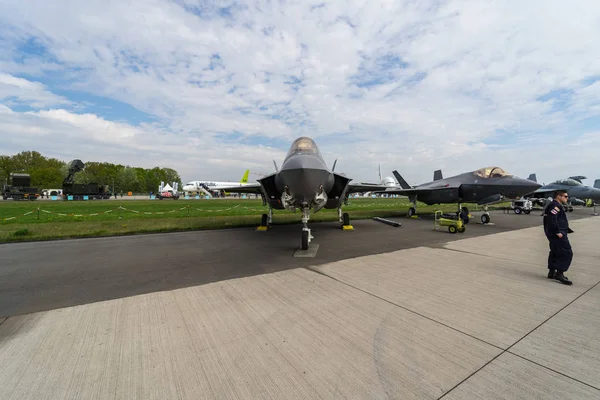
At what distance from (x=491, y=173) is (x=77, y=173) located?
88.9 meters

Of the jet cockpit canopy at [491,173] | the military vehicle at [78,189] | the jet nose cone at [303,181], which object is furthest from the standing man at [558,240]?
the military vehicle at [78,189]

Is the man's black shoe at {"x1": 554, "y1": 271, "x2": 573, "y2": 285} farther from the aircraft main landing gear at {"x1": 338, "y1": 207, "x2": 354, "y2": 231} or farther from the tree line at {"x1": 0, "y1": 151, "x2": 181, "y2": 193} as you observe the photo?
the tree line at {"x1": 0, "y1": 151, "x2": 181, "y2": 193}

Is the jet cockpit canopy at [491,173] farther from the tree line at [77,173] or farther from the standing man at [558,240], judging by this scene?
the tree line at [77,173]

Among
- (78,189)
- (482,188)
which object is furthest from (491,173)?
(78,189)

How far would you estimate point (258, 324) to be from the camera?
2754mm

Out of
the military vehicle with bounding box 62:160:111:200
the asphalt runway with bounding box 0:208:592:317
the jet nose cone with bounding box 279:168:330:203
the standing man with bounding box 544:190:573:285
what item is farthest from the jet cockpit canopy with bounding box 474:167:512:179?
the military vehicle with bounding box 62:160:111:200

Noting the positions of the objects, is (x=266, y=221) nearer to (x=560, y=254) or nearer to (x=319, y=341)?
(x=319, y=341)

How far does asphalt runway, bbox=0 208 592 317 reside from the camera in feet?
12.3

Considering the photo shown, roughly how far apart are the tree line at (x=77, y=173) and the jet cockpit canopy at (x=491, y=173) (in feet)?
263

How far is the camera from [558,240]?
4.28 m

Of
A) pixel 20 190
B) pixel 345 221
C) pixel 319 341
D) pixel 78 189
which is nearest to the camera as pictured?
pixel 319 341

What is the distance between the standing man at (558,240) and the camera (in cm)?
417

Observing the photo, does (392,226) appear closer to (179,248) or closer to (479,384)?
(179,248)

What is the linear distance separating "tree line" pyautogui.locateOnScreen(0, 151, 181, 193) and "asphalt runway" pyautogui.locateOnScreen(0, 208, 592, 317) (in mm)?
73237
